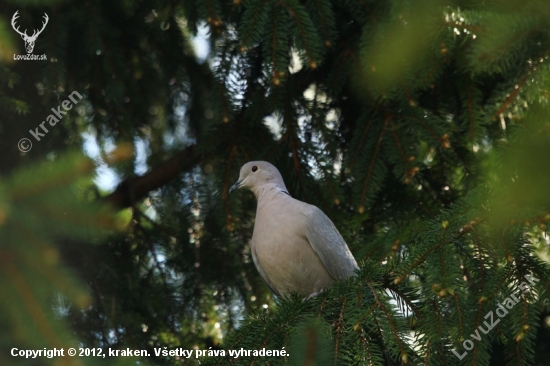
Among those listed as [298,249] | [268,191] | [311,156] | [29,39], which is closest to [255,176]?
[268,191]

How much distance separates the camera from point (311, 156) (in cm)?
412

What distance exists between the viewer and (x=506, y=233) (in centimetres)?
250

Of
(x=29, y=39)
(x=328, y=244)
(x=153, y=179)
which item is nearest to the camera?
(x=328, y=244)

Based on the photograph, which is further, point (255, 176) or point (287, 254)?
point (255, 176)

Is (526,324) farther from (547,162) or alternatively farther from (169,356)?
(169,356)

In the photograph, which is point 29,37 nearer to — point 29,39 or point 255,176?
point 29,39

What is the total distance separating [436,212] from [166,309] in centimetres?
192

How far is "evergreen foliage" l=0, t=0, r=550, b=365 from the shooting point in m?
2.53

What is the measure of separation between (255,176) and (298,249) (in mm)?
639

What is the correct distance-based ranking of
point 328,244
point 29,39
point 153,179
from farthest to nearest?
1. point 153,179
2. point 29,39
3. point 328,244

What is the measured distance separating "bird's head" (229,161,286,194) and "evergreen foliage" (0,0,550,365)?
0.37 ft

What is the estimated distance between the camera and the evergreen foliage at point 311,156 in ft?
8.30

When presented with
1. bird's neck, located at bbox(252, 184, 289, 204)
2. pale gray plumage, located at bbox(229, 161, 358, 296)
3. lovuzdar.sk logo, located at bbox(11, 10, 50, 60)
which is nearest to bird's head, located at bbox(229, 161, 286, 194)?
bird's neck, located at bbox(252, 184, 289, 204)

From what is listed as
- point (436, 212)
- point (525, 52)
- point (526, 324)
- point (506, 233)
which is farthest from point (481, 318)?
point (436, 212)
